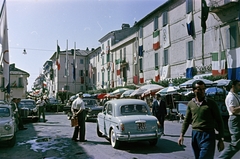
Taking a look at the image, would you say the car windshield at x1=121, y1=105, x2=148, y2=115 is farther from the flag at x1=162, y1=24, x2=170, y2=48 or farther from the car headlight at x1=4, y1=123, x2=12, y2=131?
the flag at x1=162, y1=24, x2=170, y2=48

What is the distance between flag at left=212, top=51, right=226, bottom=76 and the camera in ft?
63.6

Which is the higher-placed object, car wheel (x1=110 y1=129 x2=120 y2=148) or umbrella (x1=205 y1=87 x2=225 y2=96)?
umbrella (x1=205 y1=87 x2=225 y2=96)

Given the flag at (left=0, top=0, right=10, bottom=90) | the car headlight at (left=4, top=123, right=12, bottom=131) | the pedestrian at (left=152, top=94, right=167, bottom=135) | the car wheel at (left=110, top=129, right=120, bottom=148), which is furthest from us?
the flag at (left=0, top=0, right=10, bottom=90)

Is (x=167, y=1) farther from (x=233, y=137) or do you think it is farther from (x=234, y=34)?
(x=233, y=137)

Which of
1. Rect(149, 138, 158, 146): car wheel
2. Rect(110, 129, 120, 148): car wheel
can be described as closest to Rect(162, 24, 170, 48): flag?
Rect(149, 138, 158, 146): car wheel

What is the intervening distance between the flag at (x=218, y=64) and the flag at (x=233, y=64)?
0.50 meters

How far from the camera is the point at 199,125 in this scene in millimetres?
4504

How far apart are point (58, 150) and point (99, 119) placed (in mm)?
2929

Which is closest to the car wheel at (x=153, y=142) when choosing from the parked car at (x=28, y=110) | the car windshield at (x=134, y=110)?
the car windshield at (x=134, y=110)

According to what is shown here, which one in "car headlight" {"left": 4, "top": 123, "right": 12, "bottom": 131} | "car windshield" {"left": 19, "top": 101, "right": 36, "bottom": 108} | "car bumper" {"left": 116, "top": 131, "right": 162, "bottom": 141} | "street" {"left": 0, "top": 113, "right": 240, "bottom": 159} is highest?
"car windshield" {"left": 19, "top": 101, "right": 36, "bottom": 108}

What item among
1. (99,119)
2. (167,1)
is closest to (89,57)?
(167,1)

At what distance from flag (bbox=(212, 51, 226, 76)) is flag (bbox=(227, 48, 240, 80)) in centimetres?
50

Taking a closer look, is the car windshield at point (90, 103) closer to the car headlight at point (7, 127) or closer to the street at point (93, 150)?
the street at point (93, 150)

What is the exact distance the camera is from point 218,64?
19.9 m
